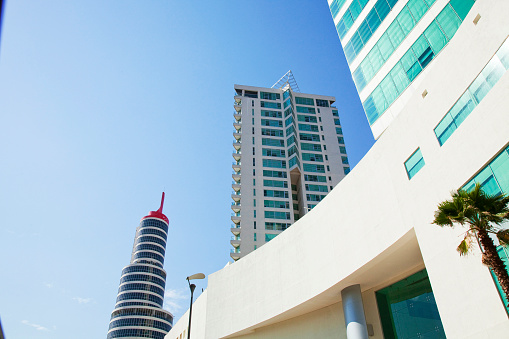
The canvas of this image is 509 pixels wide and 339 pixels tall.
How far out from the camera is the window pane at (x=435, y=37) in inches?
808

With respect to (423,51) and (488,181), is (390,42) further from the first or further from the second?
(488,181)

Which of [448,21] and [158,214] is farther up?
[158,214]

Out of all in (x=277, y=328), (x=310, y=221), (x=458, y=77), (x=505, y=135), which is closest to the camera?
(x=505, y=135)

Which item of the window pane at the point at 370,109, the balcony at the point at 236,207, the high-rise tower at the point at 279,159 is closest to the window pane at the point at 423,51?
the window pane at the point at 370,109

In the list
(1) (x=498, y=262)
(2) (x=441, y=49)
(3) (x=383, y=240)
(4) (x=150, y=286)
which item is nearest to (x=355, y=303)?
→ (3) (x=383, y=240)

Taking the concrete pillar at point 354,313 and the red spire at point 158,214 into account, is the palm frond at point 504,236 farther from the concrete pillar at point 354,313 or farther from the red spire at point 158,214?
the red spire at point 158,214

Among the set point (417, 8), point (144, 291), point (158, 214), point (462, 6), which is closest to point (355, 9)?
point (417, 8)

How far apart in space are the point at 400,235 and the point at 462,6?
12714mm

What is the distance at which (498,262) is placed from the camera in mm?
9945

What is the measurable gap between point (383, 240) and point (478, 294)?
6009mm

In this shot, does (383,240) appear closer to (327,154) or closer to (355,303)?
(355,303)

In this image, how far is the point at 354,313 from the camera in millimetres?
21219

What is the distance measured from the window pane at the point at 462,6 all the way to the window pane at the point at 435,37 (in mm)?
1320

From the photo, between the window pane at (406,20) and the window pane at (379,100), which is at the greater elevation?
the window pane at (406,20)
